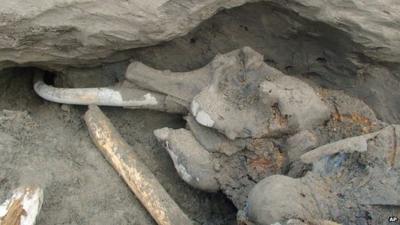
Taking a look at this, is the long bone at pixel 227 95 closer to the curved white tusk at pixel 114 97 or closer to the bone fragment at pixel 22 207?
the curved white tusk at pixel 114 97

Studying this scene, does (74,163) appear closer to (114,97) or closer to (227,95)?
(114,97)

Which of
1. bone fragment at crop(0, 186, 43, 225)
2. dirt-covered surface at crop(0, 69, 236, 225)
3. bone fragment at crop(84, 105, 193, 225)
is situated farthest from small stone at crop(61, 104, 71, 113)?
bone fragment at crop(0, 186, 43, 225)

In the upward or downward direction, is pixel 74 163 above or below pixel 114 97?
below

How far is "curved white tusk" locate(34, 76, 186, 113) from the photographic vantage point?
2.64 meters

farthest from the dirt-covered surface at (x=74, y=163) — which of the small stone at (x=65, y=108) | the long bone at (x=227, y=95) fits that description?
the long bone at (x=227, y=95)

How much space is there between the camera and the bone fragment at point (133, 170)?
232 cm

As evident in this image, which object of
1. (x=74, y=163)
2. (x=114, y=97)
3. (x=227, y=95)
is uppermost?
(x=227, y=95)

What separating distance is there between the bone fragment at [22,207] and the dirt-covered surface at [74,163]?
143mm

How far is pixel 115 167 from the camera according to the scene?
2512 millimetres

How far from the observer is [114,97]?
2.65m

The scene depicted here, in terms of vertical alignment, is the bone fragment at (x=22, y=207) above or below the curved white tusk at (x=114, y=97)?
below

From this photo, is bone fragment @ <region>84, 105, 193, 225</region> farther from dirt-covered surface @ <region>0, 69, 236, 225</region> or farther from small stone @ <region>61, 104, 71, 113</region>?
small stone @ <region>61, 104, 71, 113</region>

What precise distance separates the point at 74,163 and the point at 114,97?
37 centimetres

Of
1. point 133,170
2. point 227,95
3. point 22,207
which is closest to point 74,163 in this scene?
point 133,170
